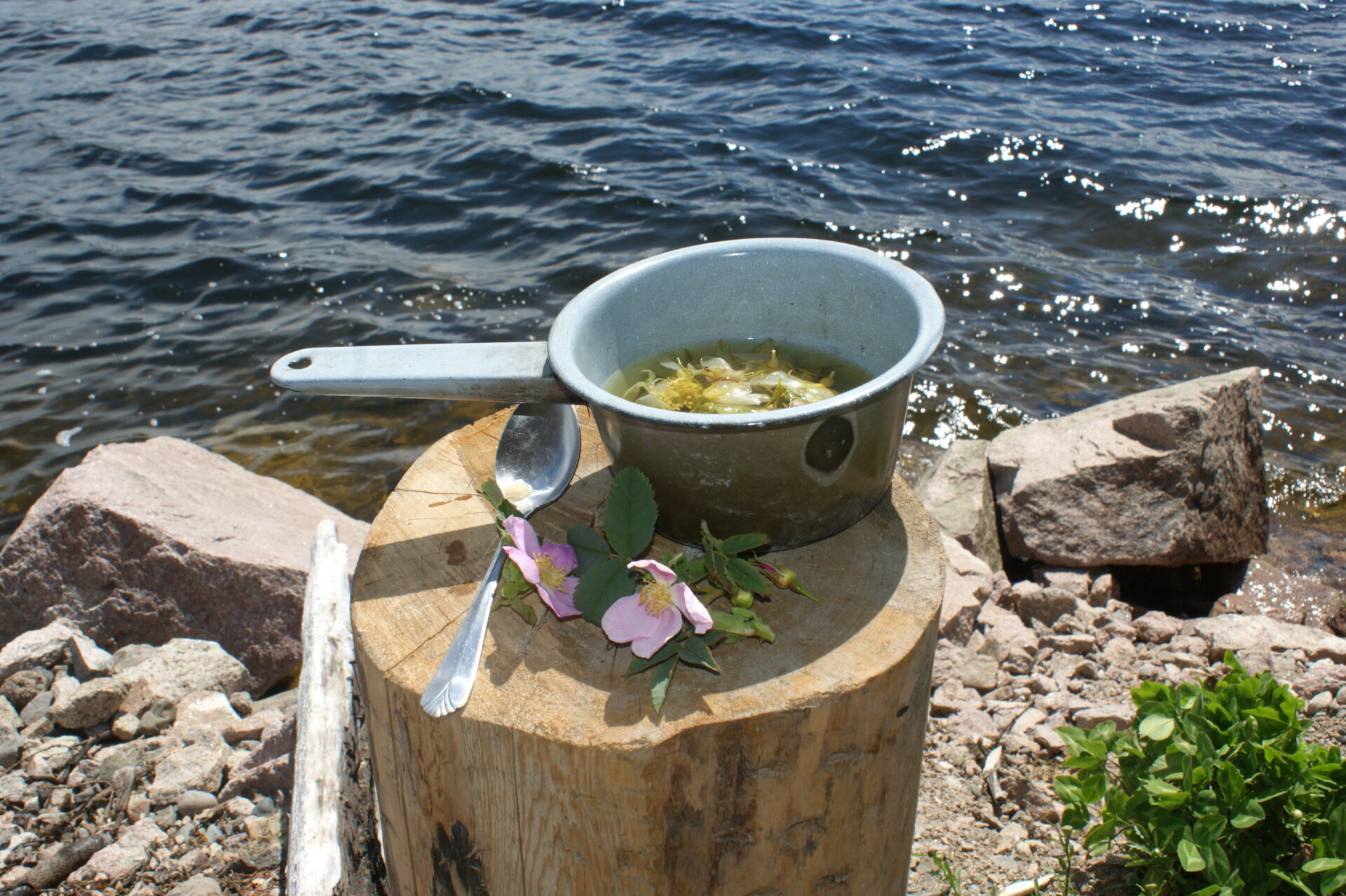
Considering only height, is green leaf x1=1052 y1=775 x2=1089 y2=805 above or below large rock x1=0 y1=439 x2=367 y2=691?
above

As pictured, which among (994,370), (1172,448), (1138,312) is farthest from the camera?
(1138,312)

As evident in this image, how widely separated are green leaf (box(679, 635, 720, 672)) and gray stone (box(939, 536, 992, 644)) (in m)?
1.53

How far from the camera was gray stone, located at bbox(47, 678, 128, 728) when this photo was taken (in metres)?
2.57

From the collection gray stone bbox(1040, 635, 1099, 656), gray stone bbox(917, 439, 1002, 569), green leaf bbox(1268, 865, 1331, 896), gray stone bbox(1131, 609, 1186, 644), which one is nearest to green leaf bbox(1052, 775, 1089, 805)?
green leaf bbox(1268, 865, 1331, 896)

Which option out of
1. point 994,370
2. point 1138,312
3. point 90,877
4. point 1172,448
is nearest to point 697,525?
point 90,877

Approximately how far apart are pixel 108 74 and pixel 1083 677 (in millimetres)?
11140

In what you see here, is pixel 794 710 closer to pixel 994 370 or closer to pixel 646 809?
pixel 646 809

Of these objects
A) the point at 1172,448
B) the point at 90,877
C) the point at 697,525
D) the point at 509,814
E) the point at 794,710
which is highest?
the point at 697,525

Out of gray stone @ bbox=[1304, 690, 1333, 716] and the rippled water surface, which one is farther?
the rippled water surface

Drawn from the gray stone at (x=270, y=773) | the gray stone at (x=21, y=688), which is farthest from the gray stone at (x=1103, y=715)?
the gray stone at (x=21, y=688)

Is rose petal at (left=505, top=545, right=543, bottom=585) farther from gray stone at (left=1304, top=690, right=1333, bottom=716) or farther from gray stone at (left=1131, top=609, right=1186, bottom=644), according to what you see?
gray stone at (left=1131, top=609, right=1186, bottom=644)

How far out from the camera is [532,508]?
1.64 meters

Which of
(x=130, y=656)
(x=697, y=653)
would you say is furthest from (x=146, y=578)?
(x=697, y=653)

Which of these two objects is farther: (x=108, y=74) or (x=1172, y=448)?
(x=108, y=74)
